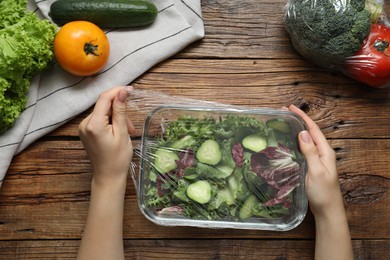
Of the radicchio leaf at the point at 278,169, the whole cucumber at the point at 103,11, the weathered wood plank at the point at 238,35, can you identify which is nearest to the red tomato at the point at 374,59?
the weathered wood plank at the point at 238,35

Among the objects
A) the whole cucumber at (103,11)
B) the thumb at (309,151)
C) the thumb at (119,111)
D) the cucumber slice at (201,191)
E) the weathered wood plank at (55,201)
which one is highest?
the whole cucumber at (103,11)

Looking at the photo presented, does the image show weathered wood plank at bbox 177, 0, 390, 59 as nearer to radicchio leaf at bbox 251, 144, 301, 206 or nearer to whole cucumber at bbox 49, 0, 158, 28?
whole cucumber at bbox 49, 0, 158, 28

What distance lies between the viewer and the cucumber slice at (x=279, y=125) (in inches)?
41.3

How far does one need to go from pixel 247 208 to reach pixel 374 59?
45 centimetres

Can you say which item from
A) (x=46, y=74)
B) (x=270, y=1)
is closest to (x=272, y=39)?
(x=270, y=1)

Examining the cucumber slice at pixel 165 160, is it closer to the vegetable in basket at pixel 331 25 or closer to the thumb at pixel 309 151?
the thumb at pixel 309 151

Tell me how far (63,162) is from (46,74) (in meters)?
0.22

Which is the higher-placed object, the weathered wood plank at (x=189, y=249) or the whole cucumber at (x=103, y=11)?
the whole cucumber at (x=103, y=11)

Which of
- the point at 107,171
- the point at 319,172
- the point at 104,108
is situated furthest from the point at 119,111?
the point at 319,172

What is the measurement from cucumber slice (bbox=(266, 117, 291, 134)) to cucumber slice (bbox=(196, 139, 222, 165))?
0.14 meters

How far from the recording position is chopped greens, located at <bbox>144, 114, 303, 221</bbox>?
1.02 m

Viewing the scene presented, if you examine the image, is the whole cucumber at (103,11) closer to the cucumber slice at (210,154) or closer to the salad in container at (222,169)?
the salad in container at (222,169)

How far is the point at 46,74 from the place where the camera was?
1.14m

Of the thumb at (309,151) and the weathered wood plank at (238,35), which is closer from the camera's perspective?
the thumb at (309,151)
